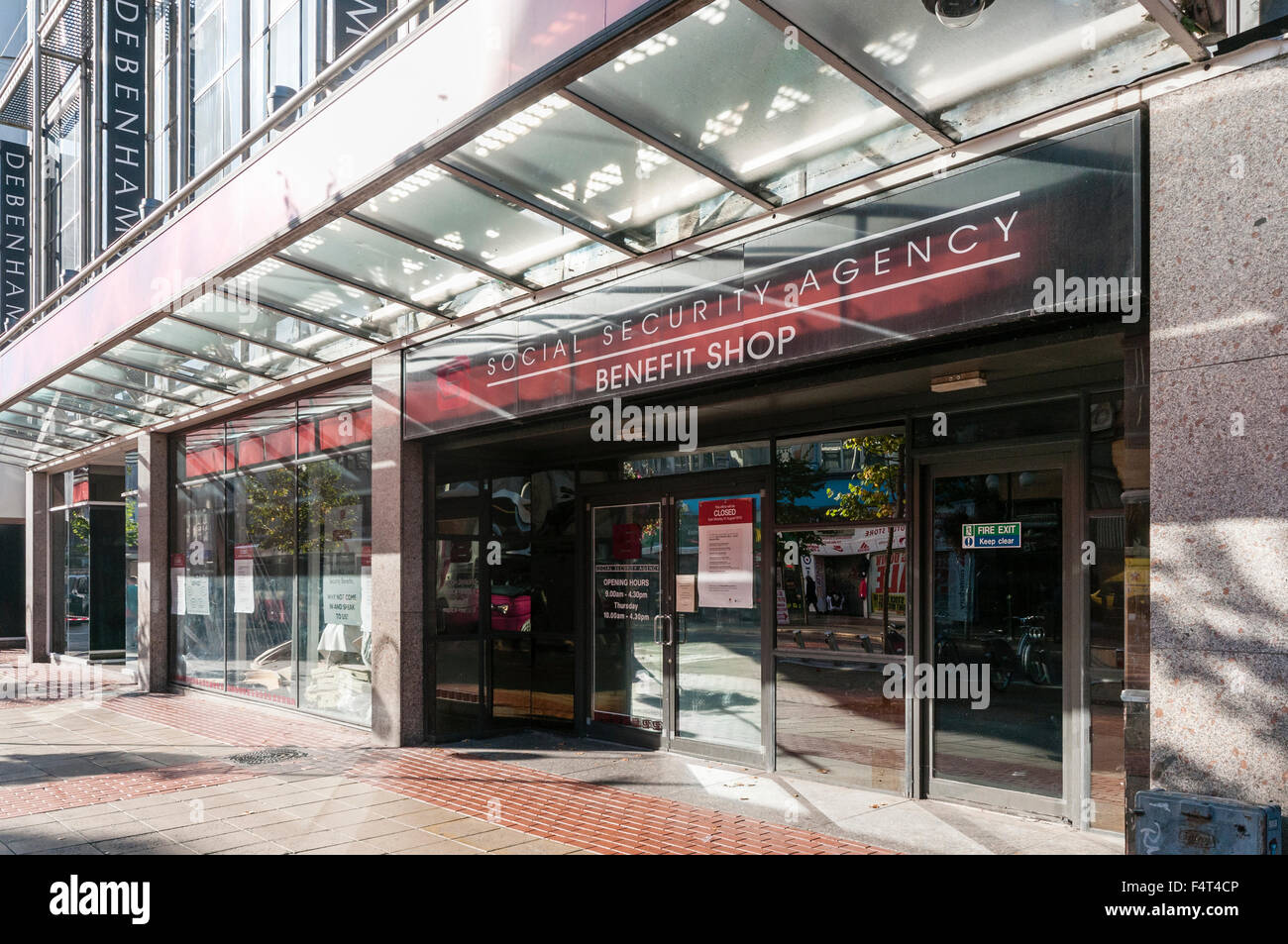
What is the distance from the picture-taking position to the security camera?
12.5ft

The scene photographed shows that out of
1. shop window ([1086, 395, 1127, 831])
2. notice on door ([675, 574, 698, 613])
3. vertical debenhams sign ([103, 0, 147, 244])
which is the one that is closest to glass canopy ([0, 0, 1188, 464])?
shop window ([1086, 395, 1127, 831])

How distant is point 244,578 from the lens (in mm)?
12625

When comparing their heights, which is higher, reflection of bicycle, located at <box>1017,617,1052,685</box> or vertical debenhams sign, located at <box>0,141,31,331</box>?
vertical debenhams sign, located at <box>0,141,31,331</box>

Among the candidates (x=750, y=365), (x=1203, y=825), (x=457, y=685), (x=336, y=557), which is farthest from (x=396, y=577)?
(x=1203, y=825)

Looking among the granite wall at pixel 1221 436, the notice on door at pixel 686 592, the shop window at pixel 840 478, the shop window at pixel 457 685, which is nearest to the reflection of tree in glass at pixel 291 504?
the shop window at pixel 457 685

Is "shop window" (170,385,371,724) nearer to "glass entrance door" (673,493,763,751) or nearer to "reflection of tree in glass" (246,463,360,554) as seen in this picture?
"reflection of tree in glass" (246,463,360,554)

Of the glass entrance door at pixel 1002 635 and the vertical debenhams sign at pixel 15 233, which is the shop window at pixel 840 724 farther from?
the vertical debenhams sign at pixel 15 233

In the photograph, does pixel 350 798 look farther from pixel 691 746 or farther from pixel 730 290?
pixel 730 290

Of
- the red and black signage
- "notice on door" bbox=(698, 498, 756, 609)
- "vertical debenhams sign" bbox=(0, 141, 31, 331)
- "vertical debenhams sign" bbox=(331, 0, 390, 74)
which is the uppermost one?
"vertical debenhams sign" bbox=(0, 141, 31, 331)

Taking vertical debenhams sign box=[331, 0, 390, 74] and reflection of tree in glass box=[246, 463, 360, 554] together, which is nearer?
vertical debenhams sign box=[331, 0, 390, 74]

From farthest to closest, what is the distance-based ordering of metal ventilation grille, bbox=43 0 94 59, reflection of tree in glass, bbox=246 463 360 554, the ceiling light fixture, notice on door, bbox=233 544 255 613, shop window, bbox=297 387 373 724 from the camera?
1. metal ventilation grille, bbox=43 0 94 59
2. notice on door, bbox=233 544 255 613
3. reflection of tree in glass, bbox=246 463 360 554
4. shop window, bbox=297 387 373 724
5. the ceiling light fixture

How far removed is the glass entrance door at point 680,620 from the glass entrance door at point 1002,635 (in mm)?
1648

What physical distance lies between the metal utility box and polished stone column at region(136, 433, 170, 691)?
13.9 metres
